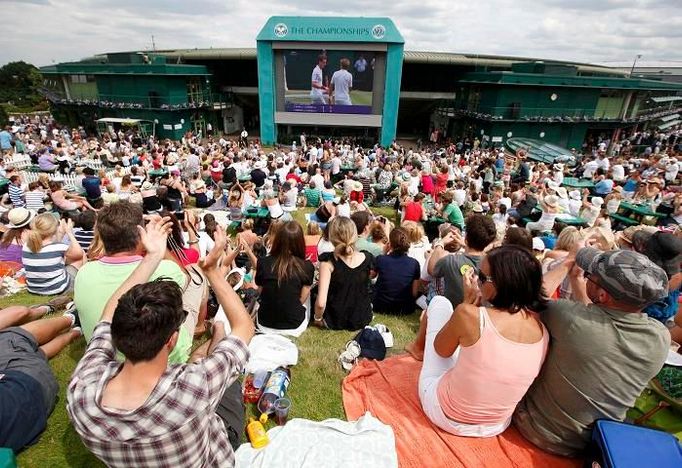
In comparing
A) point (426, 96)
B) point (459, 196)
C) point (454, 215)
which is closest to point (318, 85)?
point (426, 96)

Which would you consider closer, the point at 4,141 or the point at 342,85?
the point at 4,141

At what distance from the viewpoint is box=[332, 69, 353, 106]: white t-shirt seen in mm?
23797

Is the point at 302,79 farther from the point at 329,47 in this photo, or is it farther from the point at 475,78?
the point at 475,78

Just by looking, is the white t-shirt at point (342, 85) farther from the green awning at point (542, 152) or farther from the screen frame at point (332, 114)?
the green awning at point (542, 152)

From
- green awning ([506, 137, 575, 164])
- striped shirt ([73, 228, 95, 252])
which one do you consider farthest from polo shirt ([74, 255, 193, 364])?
green awning ([506, 137, 575, 164])

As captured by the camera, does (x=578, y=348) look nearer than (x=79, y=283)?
Yes

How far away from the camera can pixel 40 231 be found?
14.9 ft

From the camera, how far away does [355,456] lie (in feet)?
7.92

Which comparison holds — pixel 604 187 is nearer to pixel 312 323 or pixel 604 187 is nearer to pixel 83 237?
pixel 312 323

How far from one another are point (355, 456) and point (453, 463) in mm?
685

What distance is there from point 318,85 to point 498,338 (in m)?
24.7

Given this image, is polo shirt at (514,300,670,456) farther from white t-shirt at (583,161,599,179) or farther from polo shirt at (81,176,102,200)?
white t-shirt at (583,161,599,179)

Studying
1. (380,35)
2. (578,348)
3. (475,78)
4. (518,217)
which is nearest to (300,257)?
(578,348)

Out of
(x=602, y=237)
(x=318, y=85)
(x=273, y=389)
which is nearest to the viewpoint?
(x=273, y=389)
